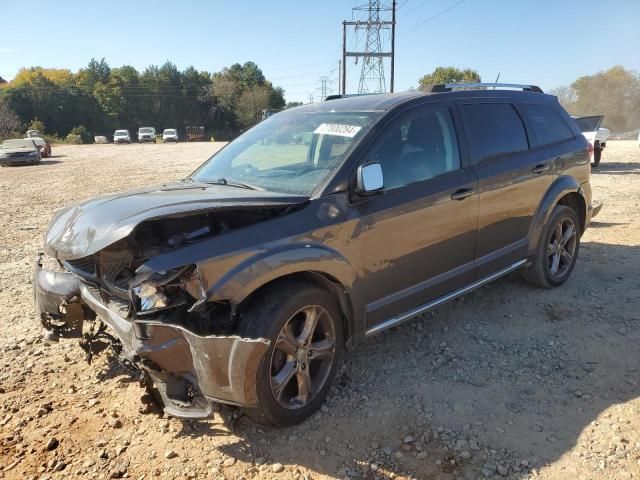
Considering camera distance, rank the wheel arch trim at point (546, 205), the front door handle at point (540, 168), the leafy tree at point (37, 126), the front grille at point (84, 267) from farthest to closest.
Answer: the leafy tree at point (37, 126) < the wheel arch trim at point (546, 205) < the front door handle at point (540, 168) < the front grille at point (84, 267)

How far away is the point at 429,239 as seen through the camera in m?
3.61

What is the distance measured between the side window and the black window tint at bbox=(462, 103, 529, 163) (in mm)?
243

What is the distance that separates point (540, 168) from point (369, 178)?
90.8 inches

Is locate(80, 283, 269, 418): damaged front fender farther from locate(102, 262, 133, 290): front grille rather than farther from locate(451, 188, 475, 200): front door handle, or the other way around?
locate(451, 188, 475, 200): front door handle

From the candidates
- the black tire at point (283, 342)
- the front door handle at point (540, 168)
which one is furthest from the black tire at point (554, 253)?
the black tire at point (283, 342)

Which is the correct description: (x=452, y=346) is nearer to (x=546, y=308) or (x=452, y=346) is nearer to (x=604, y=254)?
(x=546, y=308)

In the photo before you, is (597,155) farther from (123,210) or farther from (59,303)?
(59,303)

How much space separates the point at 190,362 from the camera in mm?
2596

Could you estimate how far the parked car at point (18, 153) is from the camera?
26469 mm

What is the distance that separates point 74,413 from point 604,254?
5.93 m

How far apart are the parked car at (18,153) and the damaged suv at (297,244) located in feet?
89.8

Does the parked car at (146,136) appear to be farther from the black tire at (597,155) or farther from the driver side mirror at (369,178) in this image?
the driver side mirror at (369,178)

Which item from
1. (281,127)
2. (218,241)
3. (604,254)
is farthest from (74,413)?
(604,254)

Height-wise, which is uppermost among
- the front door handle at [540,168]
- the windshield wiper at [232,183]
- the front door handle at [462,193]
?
the front door handle at [540,168]
